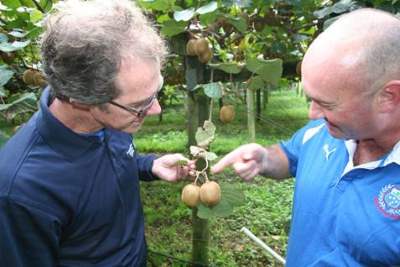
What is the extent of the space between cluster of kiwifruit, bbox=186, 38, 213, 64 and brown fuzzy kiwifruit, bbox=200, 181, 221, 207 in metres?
0.54

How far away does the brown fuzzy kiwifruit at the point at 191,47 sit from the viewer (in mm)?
1645

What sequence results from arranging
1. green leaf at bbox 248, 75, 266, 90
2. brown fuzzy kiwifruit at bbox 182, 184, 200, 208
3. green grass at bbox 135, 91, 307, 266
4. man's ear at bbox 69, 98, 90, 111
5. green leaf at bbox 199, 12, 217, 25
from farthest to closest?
green grass at bbox 135, 91, 307, 266
green leaf at bbox 248, 75, 266, 90
green leaf at bbox 199, 12, 217, 25
brown fuzzy kiwifruit at bbox 182, 184, 200, 208
man's ear at bbox 69, 98, 90, 111

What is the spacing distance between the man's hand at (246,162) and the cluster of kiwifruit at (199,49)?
444 mm

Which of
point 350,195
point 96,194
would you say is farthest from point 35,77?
point 350,195

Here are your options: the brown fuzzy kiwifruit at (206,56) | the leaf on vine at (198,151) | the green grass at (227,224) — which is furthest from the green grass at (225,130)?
the leaf on vine at (198,151)

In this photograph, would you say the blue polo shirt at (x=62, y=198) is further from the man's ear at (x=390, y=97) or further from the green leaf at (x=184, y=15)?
the man's ear at (x=390, y=97)

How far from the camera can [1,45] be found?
1.43 meters

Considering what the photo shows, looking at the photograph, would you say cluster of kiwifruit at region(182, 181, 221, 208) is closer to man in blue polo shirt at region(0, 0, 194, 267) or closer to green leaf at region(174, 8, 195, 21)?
man in blue polo shirt at region(0, 0, 194, 267)

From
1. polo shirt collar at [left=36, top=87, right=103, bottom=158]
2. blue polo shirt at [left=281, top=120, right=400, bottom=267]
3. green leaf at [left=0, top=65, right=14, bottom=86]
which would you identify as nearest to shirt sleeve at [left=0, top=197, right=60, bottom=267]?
polo shirt collar at [left=36, top=87, right=103, bottom=158]

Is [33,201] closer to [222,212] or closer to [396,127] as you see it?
[222,212]

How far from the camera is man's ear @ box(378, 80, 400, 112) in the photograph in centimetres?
97

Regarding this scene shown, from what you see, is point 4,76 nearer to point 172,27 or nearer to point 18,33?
point 18,33

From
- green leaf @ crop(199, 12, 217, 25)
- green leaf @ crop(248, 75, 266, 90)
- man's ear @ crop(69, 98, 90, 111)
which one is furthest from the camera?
green leaf @ crop(248, 75, 266, 90)

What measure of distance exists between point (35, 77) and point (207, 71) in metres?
0.67
